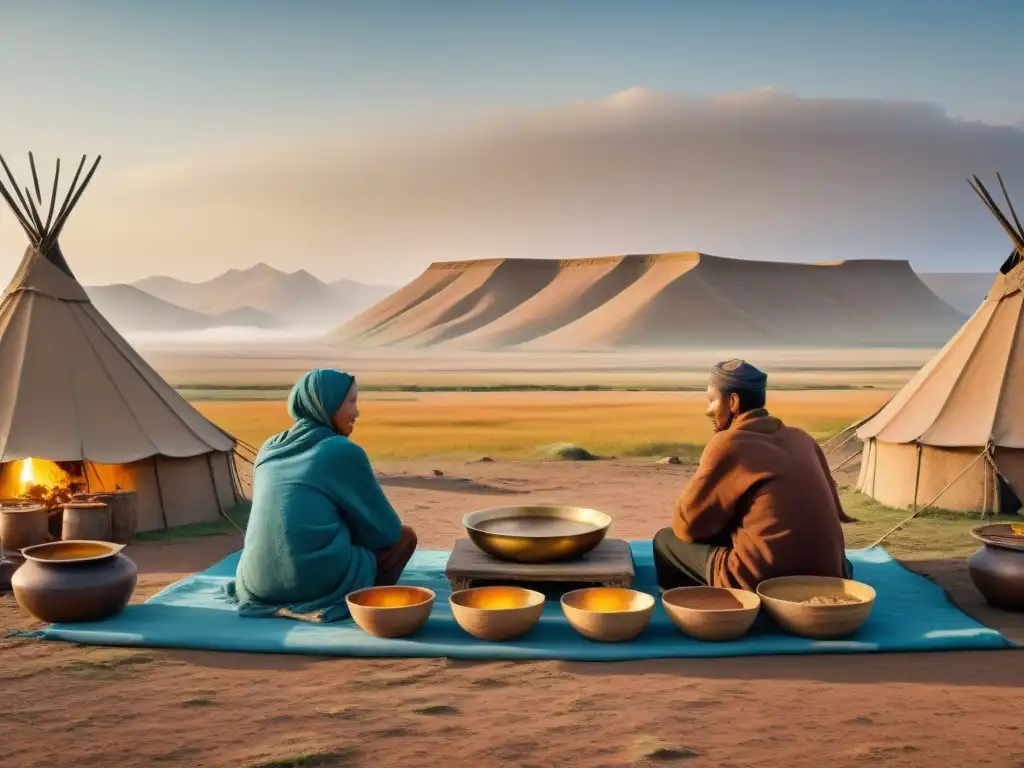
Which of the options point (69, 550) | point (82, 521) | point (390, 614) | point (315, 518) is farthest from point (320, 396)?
point (82, 521)

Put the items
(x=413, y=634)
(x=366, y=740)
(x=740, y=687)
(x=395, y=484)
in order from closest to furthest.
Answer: (x=366, y=740) < (x=740, y=687) < (x=413, y=634) < (x=395, y=484)

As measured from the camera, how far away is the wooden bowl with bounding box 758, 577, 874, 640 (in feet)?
13.2

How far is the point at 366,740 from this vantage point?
10.5 ft

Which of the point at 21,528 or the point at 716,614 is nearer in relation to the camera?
the point at 716,614

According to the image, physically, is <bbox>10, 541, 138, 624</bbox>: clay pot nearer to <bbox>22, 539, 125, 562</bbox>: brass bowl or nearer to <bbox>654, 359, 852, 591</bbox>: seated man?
<bbox>22, 539, 125, 562</bbox>: brass bowl

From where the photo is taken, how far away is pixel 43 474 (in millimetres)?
7250

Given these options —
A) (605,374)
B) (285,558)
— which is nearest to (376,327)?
(605,374)

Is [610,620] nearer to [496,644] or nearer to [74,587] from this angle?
[496,644]

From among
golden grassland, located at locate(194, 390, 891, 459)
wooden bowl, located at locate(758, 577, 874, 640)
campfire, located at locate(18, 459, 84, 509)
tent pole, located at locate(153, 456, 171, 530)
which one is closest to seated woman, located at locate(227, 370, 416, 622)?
wooden bowl, located at locate(758, 577, 874, 640)

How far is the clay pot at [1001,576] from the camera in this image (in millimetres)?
4547

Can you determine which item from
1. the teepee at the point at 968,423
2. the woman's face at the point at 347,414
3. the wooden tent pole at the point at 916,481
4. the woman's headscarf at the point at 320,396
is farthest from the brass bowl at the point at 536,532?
the wooden tent pole at the point at 916,481

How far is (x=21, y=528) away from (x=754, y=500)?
4.44m

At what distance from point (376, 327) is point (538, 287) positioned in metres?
16.7

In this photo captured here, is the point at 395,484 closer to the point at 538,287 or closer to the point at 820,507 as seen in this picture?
the point at 820,507
